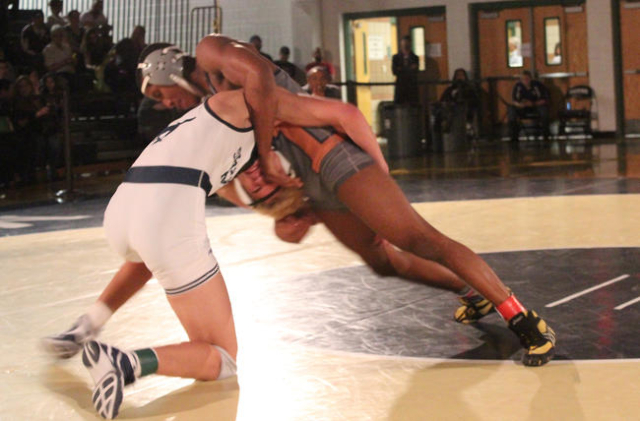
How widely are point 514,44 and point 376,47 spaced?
2.78 meters

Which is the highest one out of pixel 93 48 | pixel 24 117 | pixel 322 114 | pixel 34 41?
pixel 34 41

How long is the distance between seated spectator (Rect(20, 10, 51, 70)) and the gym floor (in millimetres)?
6505

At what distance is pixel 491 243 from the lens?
20.4 ft

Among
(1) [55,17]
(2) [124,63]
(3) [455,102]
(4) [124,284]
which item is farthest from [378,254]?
(3) [455,102]

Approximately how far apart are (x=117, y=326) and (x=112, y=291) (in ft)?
2.55

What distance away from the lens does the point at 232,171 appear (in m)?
3.51

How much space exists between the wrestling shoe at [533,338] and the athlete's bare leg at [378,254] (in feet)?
1.52

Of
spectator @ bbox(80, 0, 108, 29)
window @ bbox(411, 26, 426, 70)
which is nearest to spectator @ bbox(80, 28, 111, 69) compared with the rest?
spectator @ bbox(80, 0, 108, 29)

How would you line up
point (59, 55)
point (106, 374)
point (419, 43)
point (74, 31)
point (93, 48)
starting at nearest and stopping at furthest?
point (106, 374) < point (59, 55) < point (93, 48) < point (74, 31) < point (419, 43)

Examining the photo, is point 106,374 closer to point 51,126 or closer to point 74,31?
point 51,126

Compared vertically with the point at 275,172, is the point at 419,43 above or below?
above

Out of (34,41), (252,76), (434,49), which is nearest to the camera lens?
(252,76)

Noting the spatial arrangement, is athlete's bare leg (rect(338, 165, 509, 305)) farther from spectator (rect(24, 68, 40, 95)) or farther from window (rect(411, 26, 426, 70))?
window (rect(411, 26, 426, 70))

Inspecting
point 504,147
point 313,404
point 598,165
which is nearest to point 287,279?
point 313,404
